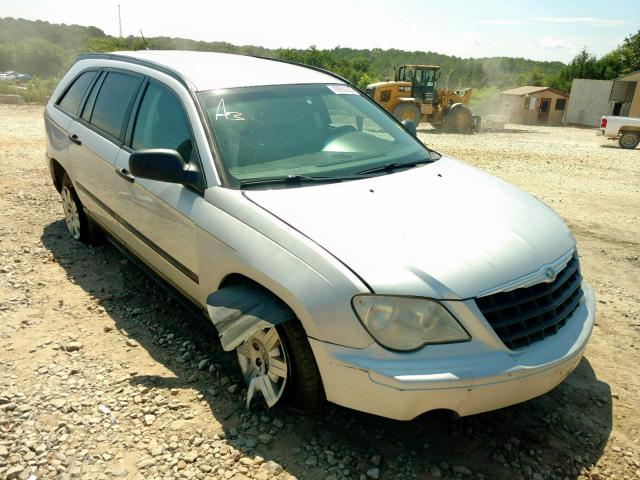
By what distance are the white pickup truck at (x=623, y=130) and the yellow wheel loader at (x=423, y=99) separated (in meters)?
4.87

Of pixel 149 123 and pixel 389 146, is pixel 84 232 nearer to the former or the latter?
pixel 149 123

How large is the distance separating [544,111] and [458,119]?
611 inches

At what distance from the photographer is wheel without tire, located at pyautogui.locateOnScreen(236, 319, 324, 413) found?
2.40m

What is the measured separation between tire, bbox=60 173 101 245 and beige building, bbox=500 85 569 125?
31.9 meters

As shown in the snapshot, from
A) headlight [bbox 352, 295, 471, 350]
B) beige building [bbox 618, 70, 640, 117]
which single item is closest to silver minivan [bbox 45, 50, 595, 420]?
headlight [bbox 352, 295, 471, 350]

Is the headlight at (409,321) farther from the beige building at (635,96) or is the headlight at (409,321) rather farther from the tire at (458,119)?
the beige building at (635,96)

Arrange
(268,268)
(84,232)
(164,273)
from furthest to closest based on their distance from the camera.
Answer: (84,232), (164,273), (268,268)

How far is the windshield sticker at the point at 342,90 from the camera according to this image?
12.6 ft

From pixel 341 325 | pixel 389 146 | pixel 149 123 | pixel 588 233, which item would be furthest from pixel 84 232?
pixel 588 233

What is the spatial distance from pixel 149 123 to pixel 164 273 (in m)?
1.00

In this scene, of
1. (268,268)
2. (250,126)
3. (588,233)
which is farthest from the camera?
(588,233)

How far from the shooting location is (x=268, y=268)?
2.39 metres

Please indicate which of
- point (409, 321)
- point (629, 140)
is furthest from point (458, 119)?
point (409, 321)

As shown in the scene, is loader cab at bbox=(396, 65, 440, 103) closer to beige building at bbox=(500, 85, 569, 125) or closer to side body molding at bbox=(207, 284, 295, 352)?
beige building at bbox=(500, 85, 569, 125)
